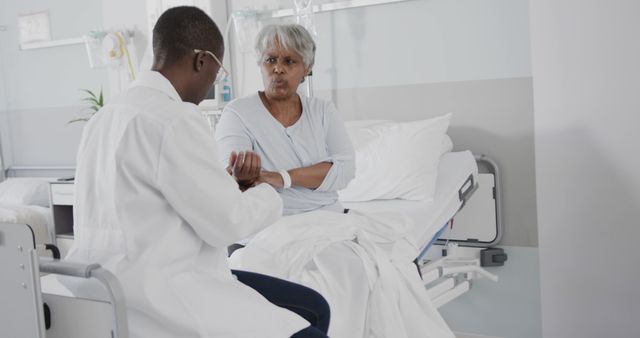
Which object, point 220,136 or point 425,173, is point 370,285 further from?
point 425,173

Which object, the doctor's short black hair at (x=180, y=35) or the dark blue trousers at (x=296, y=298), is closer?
the doctor's short black hair at (x=180, y=35)

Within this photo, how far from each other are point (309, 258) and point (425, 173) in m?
0.96

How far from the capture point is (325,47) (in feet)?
10.8

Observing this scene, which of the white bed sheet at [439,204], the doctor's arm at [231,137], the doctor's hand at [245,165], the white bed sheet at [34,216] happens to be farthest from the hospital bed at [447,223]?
the white bed sheet at [34,216]

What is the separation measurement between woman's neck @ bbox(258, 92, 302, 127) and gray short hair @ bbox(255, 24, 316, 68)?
0.13m

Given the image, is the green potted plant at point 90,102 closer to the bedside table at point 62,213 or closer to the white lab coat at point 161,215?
the bedside table at point 62,213

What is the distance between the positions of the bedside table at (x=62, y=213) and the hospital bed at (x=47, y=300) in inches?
106

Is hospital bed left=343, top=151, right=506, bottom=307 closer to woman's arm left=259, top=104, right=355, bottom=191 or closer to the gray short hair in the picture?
woman's arm left=259, top=104, right=355, bottom=191

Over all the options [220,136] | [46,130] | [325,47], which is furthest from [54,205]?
[220,136]

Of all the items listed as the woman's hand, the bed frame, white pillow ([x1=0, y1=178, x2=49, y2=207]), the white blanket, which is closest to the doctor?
the white blanket

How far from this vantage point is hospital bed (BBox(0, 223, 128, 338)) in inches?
46.1

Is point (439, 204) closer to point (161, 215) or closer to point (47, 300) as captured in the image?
point (161, 215)

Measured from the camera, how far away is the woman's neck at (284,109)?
2.21 meters

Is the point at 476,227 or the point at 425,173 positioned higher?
the point at 425,173
